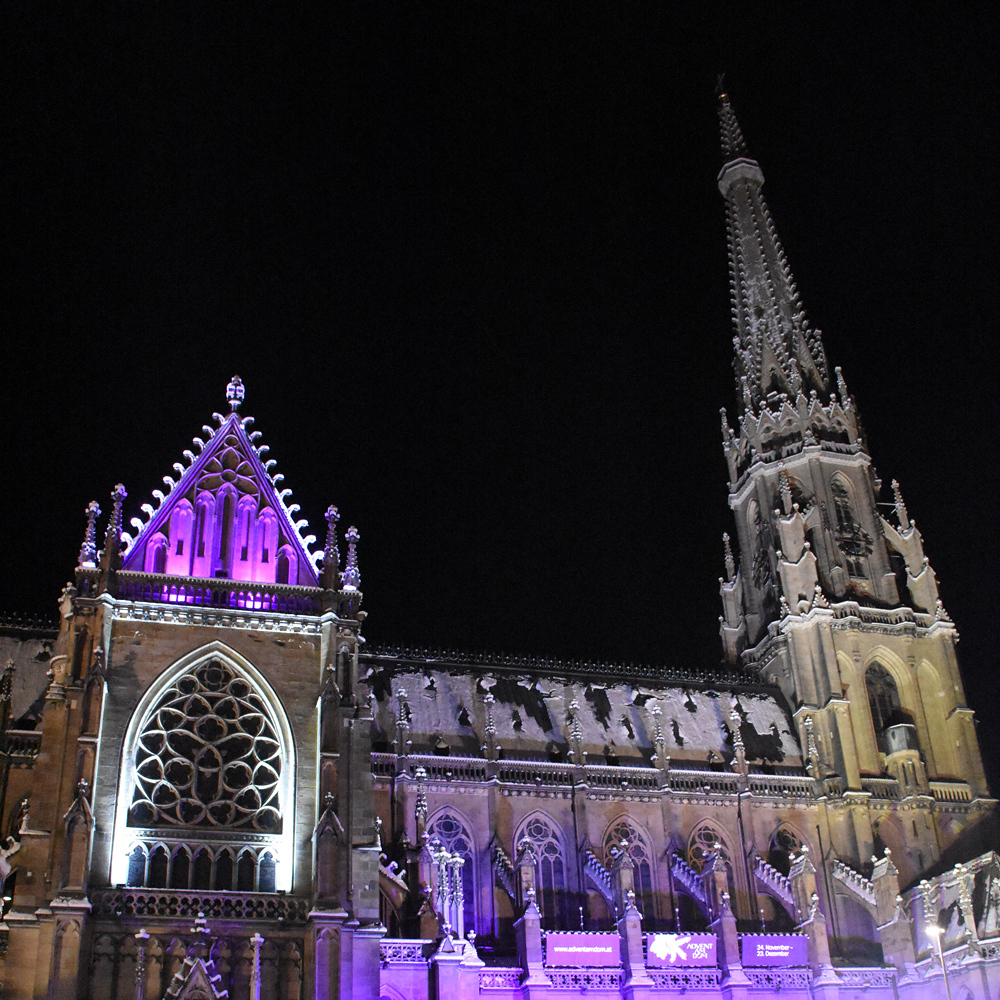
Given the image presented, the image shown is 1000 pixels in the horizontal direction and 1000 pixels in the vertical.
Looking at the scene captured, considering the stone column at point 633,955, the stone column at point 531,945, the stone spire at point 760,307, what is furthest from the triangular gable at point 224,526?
the stone spire at point 760,307

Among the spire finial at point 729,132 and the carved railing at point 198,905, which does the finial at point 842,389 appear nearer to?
the spire finial at point 729,132

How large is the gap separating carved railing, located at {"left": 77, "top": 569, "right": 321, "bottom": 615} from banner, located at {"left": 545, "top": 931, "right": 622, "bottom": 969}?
14984 mm

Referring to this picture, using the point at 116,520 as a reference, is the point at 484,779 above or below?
below

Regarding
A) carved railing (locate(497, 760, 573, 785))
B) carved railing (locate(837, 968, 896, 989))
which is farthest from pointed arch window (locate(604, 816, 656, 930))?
carved railing (locate(837, 968, 896, 989))

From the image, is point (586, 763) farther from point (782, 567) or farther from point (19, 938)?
point (19, 938)

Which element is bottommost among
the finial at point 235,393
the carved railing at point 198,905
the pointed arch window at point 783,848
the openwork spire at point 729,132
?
the carved railing at point 198,905

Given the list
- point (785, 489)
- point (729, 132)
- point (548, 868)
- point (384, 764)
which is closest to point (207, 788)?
point (384, 764)

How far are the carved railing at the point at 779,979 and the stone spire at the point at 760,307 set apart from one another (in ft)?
109

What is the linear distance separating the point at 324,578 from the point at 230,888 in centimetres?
1082

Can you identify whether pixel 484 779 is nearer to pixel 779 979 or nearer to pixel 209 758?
pixel 779 979

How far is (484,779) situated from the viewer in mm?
50125

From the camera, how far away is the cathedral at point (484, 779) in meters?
35.8

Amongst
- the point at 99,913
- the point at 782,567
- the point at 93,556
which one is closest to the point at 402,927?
the point at 99,913

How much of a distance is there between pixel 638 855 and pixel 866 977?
32.9ft
